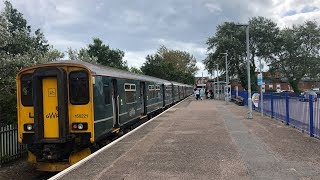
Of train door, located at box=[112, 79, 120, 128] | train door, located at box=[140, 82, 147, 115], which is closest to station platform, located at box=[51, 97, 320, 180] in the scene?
train door, located at box=[112, 79, 120, 128]

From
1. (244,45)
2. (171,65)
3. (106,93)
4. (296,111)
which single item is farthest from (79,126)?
(171,65)

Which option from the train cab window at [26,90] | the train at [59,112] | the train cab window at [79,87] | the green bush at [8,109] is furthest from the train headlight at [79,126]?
the green bush at [8,109]

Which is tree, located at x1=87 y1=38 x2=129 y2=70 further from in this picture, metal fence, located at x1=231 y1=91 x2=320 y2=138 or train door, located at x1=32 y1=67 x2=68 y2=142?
train door, located at x1=32 y1=67 x2=68 y2=142

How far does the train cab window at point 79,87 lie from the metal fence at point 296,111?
7.04 meters

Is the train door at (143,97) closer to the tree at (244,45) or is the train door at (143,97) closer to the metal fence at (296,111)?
the metal fence at (296,111)

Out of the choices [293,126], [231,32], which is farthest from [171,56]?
[293,126]

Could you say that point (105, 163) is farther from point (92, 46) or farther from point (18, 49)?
point (92, 46)

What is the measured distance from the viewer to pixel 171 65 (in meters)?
83.6

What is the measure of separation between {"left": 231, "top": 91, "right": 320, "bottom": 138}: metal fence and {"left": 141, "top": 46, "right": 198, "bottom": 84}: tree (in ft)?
174

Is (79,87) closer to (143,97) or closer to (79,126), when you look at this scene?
(79,126)

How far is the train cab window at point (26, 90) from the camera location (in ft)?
40.8

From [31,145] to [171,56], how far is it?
96.9 metres

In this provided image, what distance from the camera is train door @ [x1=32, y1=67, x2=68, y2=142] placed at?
38.0 feet

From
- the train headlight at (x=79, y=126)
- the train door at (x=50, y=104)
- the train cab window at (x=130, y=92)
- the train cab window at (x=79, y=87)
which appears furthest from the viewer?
the train cab window at (x=130, y=92)
